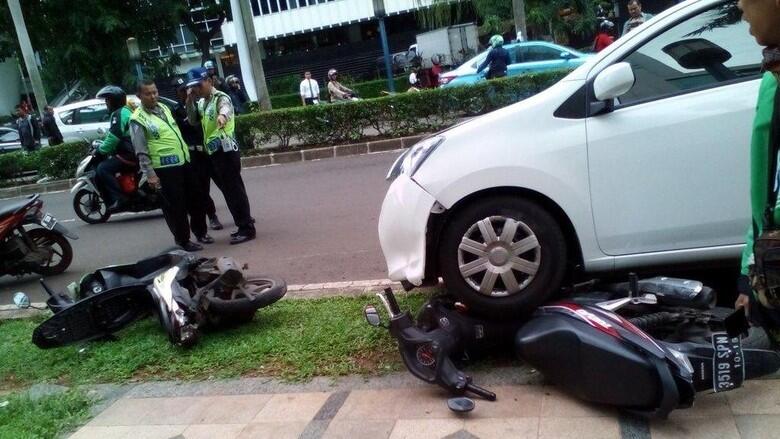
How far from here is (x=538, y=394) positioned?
3.52m

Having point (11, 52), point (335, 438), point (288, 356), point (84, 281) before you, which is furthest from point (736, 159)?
point (11, 52)

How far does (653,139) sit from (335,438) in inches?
86.8

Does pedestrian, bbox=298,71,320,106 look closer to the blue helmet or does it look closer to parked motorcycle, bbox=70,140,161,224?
parked motorcycle, bbox=70,140,161,224

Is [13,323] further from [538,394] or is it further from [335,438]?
[538,394]

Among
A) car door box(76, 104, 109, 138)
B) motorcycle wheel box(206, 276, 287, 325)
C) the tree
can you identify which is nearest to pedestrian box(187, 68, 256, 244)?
motorcycle wheel box(206, 276, 287, 325)

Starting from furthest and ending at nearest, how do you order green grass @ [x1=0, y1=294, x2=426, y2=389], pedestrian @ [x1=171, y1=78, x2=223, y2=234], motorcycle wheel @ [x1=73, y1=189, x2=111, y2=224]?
motorcycle wheel @ [x1=73, y1=189, x2=111, y2=224]
pedestrian @ [x1=171, y1=78, x2=223, y2=234]
green grass @ [x1=0, y1=294, x2=426, y2=389]

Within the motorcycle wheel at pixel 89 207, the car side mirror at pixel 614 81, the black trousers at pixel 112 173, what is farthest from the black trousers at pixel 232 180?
the car side mirror at pixel 614 81

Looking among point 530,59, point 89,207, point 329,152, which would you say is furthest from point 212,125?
point 530,59

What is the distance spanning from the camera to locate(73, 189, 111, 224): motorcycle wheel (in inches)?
412

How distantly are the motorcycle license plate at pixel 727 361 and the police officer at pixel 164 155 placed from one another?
214 inches

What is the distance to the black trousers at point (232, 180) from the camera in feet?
24.1

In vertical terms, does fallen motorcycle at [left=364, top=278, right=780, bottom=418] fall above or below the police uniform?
below

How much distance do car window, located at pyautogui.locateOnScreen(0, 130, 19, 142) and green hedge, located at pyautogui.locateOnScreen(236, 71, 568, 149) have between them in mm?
12233

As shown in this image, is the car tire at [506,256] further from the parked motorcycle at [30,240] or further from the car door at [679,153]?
the parked motorcycle at [30,240]
